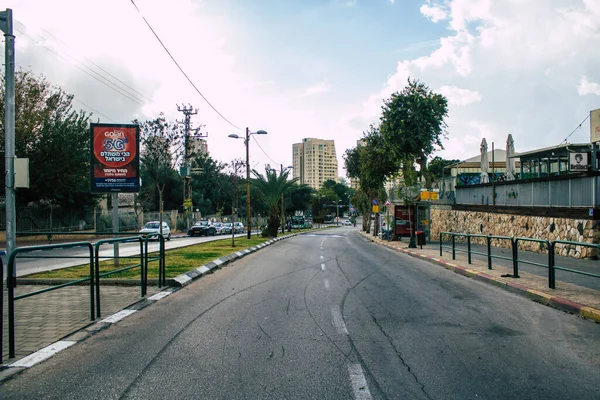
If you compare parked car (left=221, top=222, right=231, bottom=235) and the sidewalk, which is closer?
the sidewalk

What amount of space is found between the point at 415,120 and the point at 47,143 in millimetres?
26091

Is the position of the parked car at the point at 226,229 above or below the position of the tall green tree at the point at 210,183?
below

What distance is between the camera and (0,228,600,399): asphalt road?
14.4 feet

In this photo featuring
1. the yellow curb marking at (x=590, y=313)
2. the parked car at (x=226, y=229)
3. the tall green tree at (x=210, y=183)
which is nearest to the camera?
the yellow curb marking at (x=590, y=313)

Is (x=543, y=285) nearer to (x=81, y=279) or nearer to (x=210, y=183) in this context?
(x=81, y=279)

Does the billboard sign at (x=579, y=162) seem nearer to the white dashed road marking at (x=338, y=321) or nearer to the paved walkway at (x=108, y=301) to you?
the paved walkway at (x=108, y=301)

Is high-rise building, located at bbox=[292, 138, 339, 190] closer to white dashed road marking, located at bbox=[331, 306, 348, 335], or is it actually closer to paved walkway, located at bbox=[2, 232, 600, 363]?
paved walkway, located at bbox=[2, 232, 600, 363]

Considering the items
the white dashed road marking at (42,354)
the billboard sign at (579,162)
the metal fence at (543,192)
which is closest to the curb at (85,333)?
the white dashed road marking at (42,354)

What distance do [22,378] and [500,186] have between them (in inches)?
950

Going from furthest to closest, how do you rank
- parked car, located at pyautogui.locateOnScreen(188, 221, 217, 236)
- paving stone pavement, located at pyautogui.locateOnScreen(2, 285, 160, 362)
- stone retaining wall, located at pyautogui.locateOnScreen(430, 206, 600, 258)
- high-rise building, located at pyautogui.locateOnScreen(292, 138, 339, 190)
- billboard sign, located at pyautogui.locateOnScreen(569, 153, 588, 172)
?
high-rise building, located at pyautogui.locateOnScreen(292, 138, 339, 190), parked car, located at pyautogui.locateOnScreen(188, 221, 217, 236), billboard sign, located at pyautogui.locateOnScreen(569, 153, 588, 172), stone retaining wall, located at pyautogui.locateOnScreen(430, 206, 600, 258), paving stone pavement, located at pyautogui.locateOnScreen(2, 285, 160, 362)

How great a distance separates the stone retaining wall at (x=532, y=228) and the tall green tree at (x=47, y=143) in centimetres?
2814

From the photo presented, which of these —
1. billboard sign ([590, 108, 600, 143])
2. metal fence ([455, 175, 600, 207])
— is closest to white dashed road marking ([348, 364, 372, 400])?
metal fence ([455, 175, 600, 207])

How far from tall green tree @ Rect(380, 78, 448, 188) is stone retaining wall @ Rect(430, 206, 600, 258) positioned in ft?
13.4

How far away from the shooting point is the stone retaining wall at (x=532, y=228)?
16.2 m
